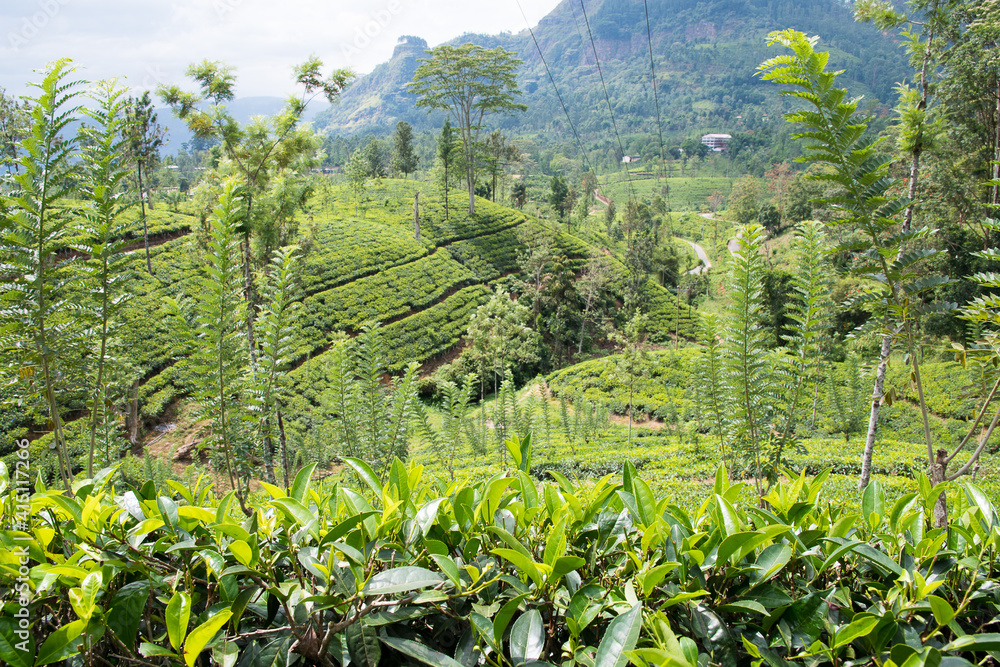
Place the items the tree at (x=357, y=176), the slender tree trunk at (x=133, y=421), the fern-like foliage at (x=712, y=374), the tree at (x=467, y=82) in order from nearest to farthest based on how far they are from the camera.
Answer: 1. the fern-like foliage at (x=712, y=374)
2. the slender tree trunk at (x=133, y=421)
3. the tree at (x=357, y=176)
4. the tree at (x=467, y=82)

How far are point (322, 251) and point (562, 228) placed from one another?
18.6 metres

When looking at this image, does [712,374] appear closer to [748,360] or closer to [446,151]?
[748,360]

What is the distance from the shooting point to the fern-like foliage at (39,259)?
278 centimetres

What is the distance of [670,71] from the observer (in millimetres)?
138875

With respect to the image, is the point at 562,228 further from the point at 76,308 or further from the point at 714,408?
the point at 76,308

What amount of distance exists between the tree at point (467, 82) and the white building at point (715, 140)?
209 feet

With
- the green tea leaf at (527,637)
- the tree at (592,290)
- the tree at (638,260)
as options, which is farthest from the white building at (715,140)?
the green tea leaf at (527,637)

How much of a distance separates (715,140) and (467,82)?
71.1 meters

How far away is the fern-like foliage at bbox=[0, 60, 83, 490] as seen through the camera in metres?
2.78

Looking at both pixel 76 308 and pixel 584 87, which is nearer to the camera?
pixel 76 308

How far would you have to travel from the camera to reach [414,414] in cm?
629

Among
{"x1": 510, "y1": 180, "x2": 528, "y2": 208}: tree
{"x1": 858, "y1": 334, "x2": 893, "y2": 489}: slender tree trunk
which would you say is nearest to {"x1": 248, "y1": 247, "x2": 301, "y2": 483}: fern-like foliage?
{"x1": 858, "y1": 334, "x2": 893, "y2": 489}: slender tree trunk

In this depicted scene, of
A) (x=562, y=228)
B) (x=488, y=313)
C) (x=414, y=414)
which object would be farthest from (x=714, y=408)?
(x=562, y=228)

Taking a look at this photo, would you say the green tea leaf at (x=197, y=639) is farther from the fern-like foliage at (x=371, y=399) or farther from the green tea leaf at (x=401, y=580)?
the fern-like foliage at (x=371, y=399)
